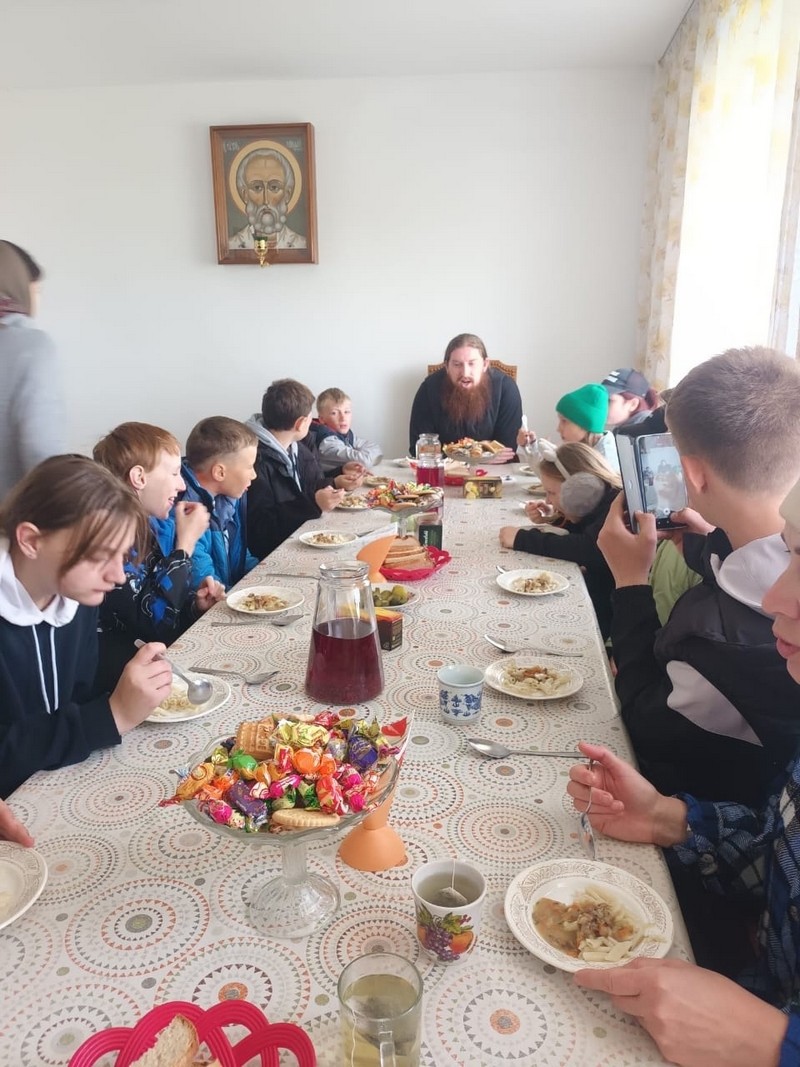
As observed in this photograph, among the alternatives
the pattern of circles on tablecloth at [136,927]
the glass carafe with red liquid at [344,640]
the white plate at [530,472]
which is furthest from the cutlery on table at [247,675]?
the white plate at [530,472]

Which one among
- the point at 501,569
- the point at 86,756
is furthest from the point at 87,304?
the point at 86,756

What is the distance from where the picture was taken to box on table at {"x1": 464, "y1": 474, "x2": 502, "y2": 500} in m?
3.04

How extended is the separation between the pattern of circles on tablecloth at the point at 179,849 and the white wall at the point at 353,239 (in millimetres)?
4590

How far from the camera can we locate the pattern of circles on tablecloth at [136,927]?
0.78 m

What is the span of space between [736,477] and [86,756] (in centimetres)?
111

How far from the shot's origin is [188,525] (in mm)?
2154

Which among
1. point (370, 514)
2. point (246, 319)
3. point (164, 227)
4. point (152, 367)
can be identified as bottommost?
point (370, 514)

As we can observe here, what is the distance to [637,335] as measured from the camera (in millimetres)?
5059

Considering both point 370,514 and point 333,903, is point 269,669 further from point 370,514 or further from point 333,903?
point 370,514

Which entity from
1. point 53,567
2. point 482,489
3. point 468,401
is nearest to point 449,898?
point 53,567

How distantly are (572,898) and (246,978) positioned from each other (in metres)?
0.36

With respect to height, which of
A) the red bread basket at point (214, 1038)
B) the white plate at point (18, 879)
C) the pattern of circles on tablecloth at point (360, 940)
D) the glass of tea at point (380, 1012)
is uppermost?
the glass of tea at point (380, 1012)

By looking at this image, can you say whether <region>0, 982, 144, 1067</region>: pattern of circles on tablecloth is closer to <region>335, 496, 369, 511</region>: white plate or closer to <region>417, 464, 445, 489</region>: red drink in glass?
<region>335, 496, 369, 511</region>: white plate

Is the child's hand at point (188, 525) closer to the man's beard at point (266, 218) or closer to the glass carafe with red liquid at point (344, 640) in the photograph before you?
the glass carafe with red liquid at point (344, 640)
